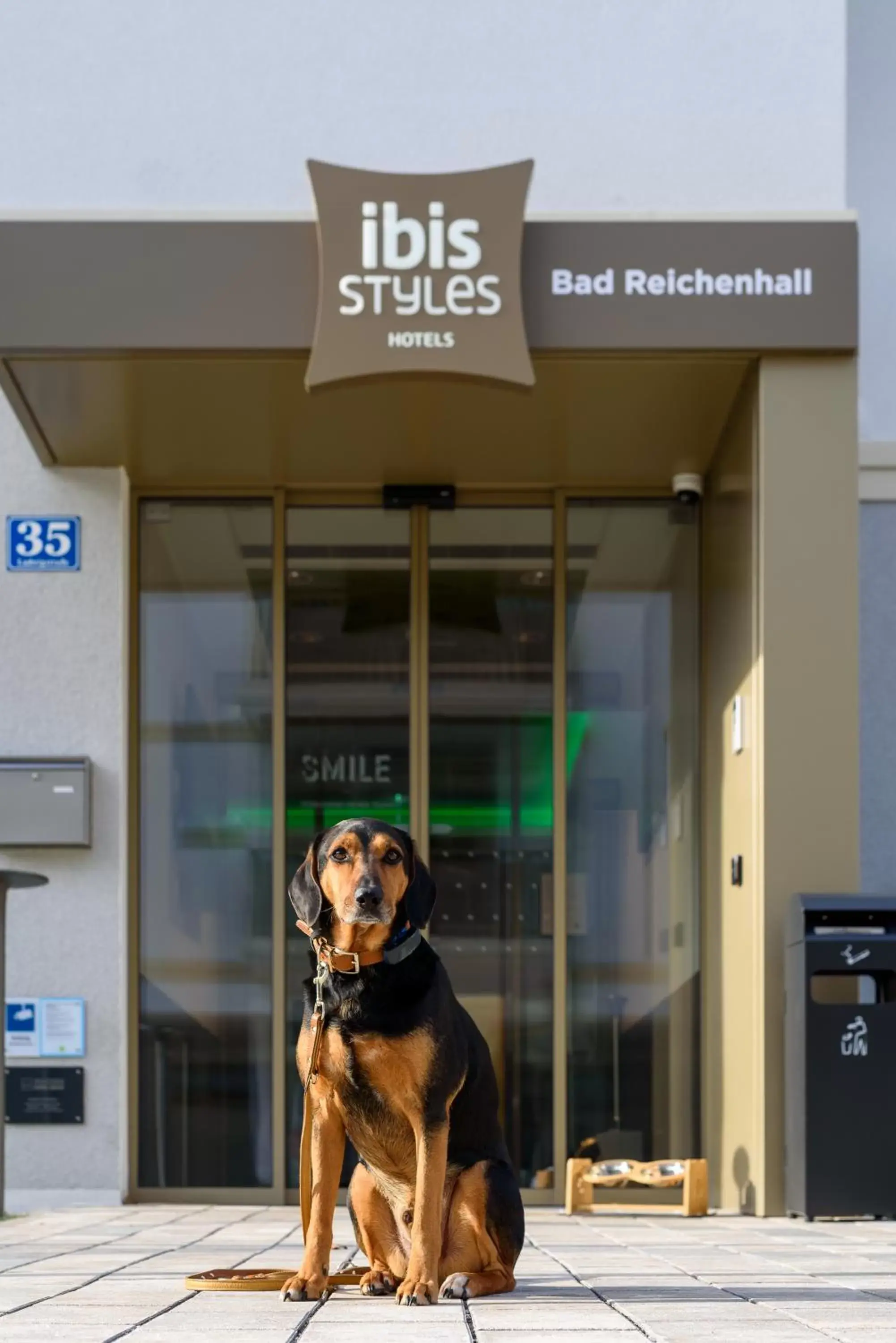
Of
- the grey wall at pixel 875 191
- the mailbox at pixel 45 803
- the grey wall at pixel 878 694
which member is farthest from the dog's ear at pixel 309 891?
the grey wall at pixel 875 191

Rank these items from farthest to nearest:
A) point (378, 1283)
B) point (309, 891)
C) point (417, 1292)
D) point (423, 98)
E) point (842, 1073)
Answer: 1. point (423, 98)
2. point (842, 1073)
3. point (378, 1283)
4. point (309, 891)
5. point (417, 1292)

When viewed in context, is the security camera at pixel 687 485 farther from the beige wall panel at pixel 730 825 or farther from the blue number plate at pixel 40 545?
the blue number plate at pixel 40 545

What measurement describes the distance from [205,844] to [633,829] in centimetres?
204

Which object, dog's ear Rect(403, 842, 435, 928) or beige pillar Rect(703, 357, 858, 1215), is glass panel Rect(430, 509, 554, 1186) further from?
dog's ear Rect(403, 842, 435, 928)

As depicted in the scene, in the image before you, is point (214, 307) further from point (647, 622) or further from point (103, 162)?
point (647, 622)

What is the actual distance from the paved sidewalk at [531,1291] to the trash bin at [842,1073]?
0.49 feet

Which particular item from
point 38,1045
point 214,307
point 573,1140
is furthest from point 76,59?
point 573,1140

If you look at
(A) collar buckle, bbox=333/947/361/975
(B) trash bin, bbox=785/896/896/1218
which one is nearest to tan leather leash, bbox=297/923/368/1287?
(A) collar buckle, bbox=333/947/361/975

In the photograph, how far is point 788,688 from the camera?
7.58 meters

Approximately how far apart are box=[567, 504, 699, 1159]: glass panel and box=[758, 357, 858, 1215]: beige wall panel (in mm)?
1636

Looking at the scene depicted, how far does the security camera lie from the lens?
30.3ft

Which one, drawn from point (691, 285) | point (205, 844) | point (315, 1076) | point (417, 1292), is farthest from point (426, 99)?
point (417, 1292)

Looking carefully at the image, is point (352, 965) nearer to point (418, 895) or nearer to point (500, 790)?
point (418, 895)

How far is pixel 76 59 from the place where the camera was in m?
8.27
